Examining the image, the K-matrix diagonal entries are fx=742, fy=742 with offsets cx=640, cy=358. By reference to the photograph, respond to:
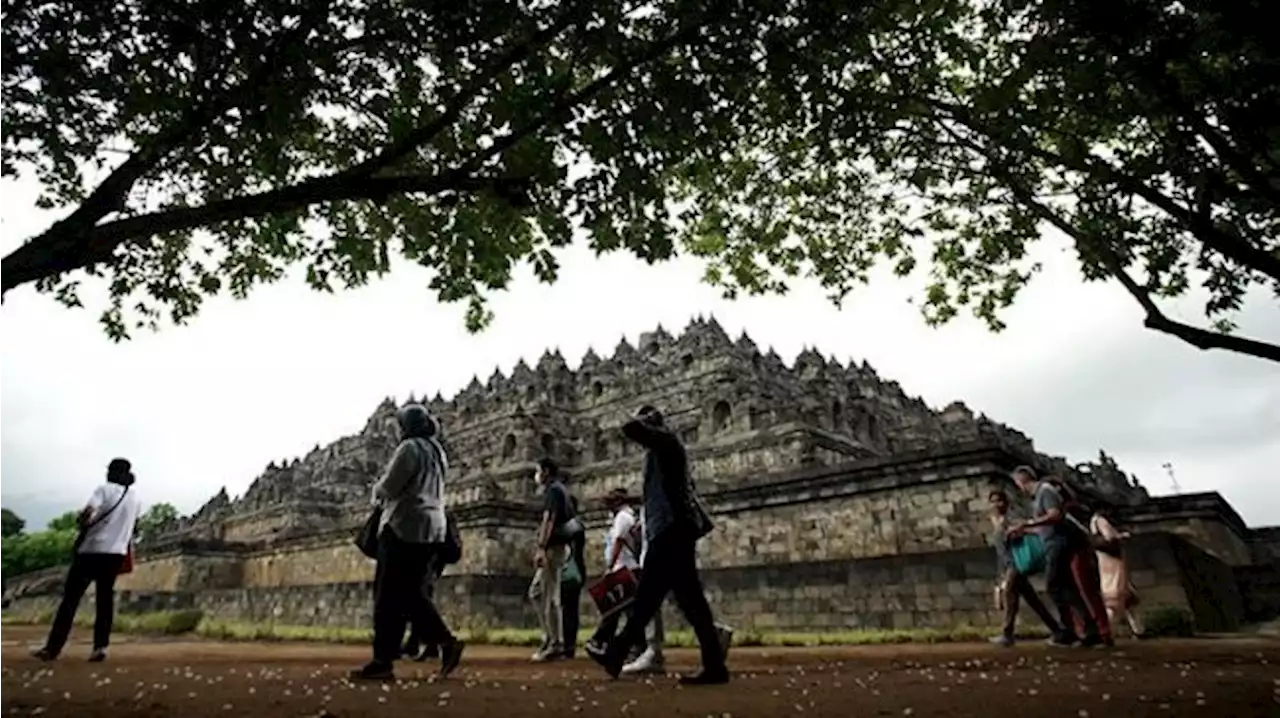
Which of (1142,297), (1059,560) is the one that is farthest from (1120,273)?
(1059,560)

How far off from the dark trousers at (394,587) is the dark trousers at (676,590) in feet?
5.12

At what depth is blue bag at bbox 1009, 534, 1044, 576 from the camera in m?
8.36

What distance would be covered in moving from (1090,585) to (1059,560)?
55cm

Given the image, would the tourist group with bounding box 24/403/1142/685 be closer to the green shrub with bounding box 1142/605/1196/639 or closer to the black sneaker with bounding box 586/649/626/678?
the black sneaker with bounding box 586/649/626/678

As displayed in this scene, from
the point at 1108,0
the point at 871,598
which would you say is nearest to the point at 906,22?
the point at 1108,0

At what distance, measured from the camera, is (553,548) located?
26.9 feet

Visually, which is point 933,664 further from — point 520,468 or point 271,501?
point 271,501

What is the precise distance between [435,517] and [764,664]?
379 centimetres

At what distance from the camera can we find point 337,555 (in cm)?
1942

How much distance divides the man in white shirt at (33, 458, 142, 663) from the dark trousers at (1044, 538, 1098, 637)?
Answer: 9623 mm

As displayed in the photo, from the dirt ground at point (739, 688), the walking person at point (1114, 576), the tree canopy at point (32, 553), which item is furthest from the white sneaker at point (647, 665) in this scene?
the tree canopy at point (32, 553)

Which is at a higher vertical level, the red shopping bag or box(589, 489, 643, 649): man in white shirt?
box(589, 489, 643, 649): man in white shirt

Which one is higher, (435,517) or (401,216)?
(401,216)

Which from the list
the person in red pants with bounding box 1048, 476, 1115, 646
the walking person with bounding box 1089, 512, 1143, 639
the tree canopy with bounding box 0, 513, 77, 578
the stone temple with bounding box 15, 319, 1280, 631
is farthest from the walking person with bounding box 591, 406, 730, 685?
the tree canopy with bounding box 0, 513, 77, 578
